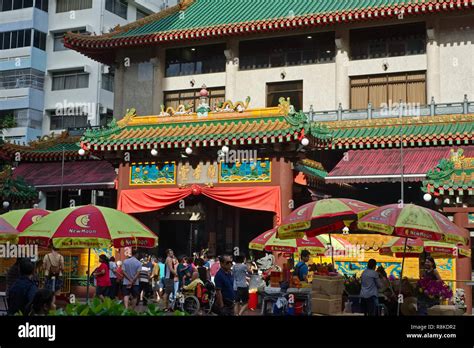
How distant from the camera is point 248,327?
696 cm

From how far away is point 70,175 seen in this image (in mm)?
33312

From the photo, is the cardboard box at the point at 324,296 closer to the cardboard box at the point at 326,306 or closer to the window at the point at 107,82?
the cardboard box at the point at 326,306

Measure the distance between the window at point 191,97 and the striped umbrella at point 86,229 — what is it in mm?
19418

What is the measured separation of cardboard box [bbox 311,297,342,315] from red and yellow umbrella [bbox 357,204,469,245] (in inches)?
77.9

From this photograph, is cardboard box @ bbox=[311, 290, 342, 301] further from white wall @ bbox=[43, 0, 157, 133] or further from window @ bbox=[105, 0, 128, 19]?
window @ bbox=[105, 0, 128, 19]

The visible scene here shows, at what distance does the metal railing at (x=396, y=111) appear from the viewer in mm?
28391

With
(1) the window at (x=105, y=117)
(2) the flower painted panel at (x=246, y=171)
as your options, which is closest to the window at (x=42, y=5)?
(1) the window at (x=105, y=117)

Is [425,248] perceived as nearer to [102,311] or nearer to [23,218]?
[23,218]

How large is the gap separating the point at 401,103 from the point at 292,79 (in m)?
5.43

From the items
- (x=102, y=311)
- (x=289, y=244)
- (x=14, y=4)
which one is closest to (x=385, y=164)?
(x=289, y=244)

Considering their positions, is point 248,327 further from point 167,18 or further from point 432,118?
point 167,18

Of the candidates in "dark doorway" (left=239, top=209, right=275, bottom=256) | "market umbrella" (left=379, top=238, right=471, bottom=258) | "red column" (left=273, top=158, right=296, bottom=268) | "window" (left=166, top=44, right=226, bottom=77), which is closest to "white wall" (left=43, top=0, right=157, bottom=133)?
"window" (left=166, top=44, right=226, bottom=77)

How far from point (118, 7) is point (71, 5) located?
3.55 m

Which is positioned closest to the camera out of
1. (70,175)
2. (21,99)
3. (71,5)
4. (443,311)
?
(443,311)
